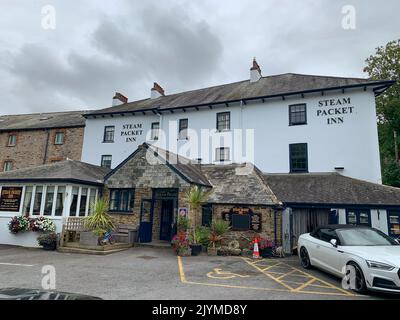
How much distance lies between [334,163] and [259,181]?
214 inches

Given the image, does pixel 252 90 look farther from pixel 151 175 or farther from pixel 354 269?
pixel 354 269

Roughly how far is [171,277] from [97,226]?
7.38 meters

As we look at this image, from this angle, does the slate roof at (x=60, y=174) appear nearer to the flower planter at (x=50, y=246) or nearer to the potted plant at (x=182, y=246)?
the flower planter at (x=50, y=246)

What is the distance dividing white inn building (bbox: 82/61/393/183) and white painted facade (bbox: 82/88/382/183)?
5 centimetres

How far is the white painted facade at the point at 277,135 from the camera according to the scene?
1692 cm

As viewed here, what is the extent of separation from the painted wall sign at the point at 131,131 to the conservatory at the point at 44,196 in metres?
7.96

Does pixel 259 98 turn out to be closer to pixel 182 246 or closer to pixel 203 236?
pixel 203 236

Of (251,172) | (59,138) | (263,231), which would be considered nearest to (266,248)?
(263,231)

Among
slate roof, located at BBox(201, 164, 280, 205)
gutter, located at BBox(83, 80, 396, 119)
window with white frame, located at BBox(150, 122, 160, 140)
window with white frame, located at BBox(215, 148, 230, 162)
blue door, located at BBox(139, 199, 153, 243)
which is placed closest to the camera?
slate roof, located at BBox(201, 164, 280, 205)

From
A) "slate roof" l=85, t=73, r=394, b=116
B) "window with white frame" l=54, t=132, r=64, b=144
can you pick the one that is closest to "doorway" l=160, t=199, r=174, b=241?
"slate roof" l=85, t=73, r=394, b=116

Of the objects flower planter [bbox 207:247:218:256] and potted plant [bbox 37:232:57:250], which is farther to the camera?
potted plant [bbox 37:232:57:250]

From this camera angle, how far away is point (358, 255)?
274 inches

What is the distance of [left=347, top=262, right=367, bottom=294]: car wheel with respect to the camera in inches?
267

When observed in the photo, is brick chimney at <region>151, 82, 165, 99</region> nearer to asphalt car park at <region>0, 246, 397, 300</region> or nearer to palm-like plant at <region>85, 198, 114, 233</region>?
palm-like plant at <region>85, 198, 114, 233</region>
